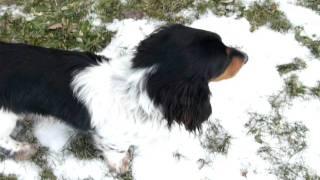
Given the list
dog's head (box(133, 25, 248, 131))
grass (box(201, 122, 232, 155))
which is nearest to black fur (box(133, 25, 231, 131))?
dog's head (box(133, 25, 248, 131))

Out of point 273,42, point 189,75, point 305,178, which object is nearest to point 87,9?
point 273,42

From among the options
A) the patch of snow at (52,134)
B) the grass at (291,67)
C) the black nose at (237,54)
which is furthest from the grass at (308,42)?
the patch of snow at (52,134)

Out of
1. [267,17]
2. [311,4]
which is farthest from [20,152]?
[311,4]

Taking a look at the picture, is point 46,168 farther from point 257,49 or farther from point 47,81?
point 257,49

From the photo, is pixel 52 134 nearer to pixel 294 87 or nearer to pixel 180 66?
pixel 180 66

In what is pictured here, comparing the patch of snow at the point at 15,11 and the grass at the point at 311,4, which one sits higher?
the grass at the point at 311,4

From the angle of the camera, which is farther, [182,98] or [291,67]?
[291,67]

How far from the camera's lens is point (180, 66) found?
283 cm

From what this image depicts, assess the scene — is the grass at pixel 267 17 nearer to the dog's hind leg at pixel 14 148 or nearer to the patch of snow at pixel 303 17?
the patch of snow at pixel 303 17

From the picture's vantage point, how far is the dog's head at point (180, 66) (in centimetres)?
284

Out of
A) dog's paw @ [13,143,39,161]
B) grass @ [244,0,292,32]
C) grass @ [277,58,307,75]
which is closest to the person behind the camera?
dog's paw @ [13,143,39,161]

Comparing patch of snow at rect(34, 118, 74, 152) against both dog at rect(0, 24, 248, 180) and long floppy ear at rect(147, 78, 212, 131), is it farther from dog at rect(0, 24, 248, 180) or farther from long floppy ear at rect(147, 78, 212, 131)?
long floppy ear at rect(147, 78, 212, 131)

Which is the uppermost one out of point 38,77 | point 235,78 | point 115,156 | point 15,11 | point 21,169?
point 38,77

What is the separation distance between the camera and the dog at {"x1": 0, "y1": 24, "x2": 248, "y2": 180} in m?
2.88
